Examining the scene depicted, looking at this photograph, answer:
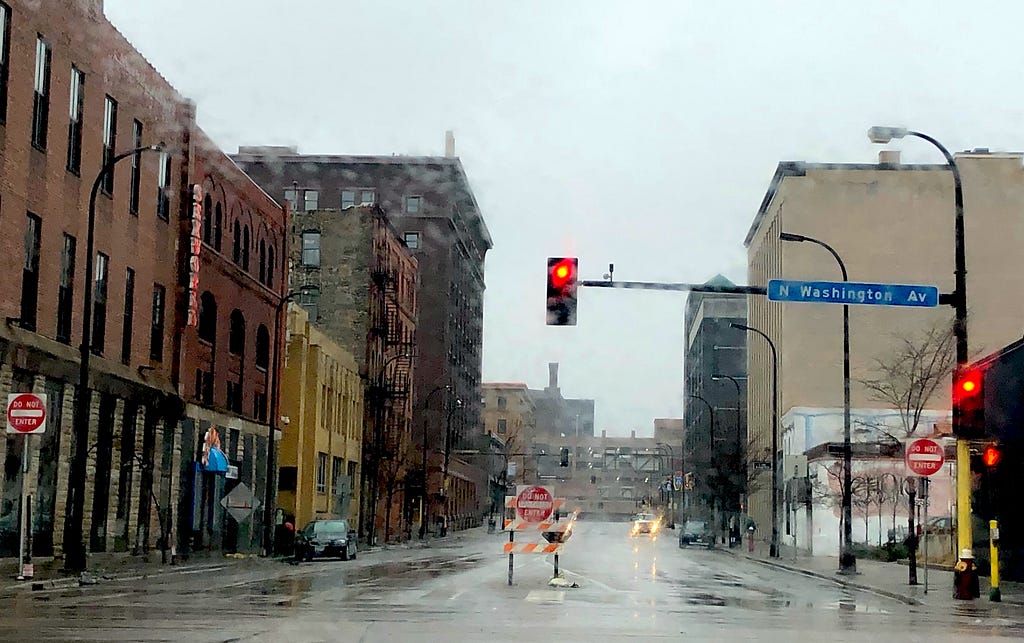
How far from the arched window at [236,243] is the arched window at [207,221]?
3.08 metres

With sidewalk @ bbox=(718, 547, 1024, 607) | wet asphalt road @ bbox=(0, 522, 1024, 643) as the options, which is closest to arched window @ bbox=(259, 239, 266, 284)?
sidewalk @ bbox=(718, 547, 1024, 607)

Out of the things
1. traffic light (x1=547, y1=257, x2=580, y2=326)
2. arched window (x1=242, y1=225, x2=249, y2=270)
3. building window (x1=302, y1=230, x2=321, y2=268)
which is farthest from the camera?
building window (x1=302, y1=230, x2=321, y2=268)

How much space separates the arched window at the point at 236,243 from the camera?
5778 centimetres

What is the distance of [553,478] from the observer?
165m

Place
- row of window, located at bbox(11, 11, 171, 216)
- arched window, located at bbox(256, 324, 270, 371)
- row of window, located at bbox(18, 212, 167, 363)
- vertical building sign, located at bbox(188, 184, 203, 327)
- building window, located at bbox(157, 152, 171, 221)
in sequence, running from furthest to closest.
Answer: arched window, located at bbox(256, 324, 270, 371), vertical building sign, located at bbox(188, 184, 203, 327), building window, located at bbox(157, 152, 171, 221), row of window, located at bbox(18, 212, 167, 363), row of window, located at bbox(11, 11, 171, 216)

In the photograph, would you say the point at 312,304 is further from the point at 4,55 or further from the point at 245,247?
the point at 4,55

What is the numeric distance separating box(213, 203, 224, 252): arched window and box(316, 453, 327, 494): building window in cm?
1977

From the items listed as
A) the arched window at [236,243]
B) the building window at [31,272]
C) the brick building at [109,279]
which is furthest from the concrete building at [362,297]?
the building window at [31,272]

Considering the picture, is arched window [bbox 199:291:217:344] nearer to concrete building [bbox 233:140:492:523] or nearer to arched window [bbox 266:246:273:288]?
arched window [bbox 266:246:273:288]

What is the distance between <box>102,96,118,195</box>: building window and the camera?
142 ft

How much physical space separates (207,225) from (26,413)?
83.2 ft

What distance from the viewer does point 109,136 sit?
4388cm

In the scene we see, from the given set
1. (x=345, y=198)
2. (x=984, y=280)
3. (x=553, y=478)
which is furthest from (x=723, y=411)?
(x=984, y=280)

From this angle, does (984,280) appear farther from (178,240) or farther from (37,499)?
(37,499)
